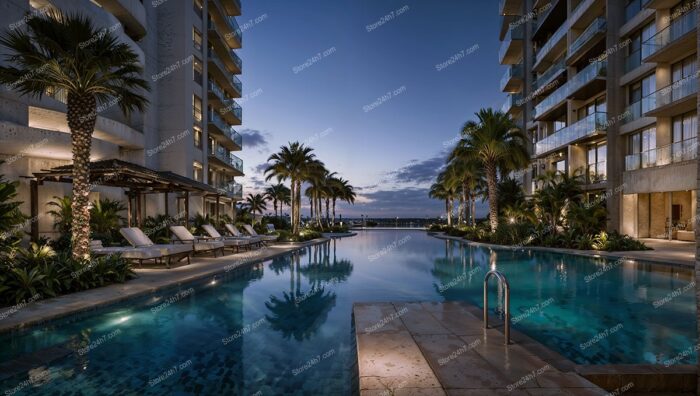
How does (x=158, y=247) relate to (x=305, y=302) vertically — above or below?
above

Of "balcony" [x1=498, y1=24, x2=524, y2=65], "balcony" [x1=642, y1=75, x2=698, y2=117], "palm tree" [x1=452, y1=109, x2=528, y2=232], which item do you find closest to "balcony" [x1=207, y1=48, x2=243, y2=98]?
"palm tree" [x1=452, y1=109, x2=528, y2=232]

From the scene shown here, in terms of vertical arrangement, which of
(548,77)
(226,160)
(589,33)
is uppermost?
(589,33)

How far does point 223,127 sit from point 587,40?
26.4 m

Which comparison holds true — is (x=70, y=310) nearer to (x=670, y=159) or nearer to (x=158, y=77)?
(x=158, y=77)

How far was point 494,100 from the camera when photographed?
2034 inches

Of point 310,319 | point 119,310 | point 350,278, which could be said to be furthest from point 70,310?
point 350,278

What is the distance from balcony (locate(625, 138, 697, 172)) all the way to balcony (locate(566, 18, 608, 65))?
7727 mm

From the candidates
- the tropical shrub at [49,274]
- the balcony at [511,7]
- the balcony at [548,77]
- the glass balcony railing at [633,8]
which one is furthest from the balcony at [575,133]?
the tropical shrub at [49,274]

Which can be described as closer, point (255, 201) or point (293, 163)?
point (293, 163)

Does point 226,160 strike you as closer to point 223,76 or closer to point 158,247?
point 223,76

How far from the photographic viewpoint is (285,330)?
21.9 ft

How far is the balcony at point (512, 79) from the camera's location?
116 feet

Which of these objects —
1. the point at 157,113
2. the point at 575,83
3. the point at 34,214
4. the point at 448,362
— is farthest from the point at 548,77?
the point at 34,214

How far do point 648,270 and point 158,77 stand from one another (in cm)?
2637
